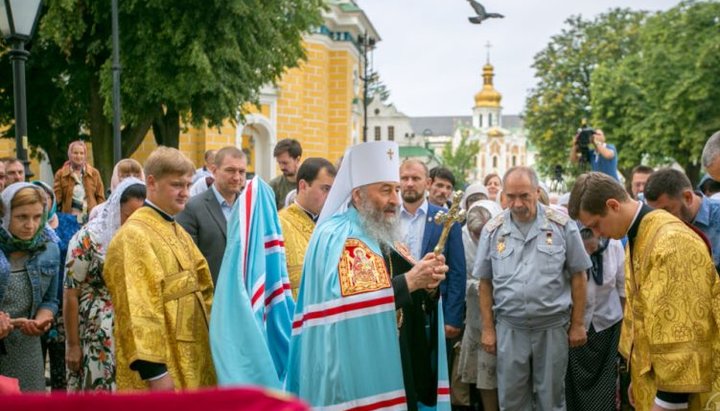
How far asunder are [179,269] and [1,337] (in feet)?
4.91

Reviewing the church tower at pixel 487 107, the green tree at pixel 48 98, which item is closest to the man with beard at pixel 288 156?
the green tree at pixel 48 98

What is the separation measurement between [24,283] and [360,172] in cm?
247

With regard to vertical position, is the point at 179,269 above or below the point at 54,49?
below

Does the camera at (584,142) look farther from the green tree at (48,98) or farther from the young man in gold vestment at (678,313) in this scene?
the green tree at (48,98)

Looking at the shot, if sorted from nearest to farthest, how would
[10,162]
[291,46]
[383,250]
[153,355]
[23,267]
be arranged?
[153,355], [383,250], [23,267], [10,162], [291,46]

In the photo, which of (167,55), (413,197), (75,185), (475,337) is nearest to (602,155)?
(413,197)

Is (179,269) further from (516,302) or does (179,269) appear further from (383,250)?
(516,302)

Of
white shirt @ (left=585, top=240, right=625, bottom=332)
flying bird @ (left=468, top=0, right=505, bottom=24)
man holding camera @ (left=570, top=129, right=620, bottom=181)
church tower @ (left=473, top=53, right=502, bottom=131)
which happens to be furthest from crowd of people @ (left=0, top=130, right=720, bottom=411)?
church tower @ (left=473, top=53, right=502, bottom=131)

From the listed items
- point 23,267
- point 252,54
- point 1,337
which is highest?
point 252,54

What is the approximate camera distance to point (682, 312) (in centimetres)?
418

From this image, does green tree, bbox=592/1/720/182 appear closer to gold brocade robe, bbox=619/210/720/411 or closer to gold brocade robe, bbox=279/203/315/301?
gold brocade robe, bbox=279/203/315/301

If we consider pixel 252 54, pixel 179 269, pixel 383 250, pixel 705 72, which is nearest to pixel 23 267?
pixel 179 269

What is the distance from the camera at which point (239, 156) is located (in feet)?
22.4

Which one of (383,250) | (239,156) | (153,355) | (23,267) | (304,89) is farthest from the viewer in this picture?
(304,89)
